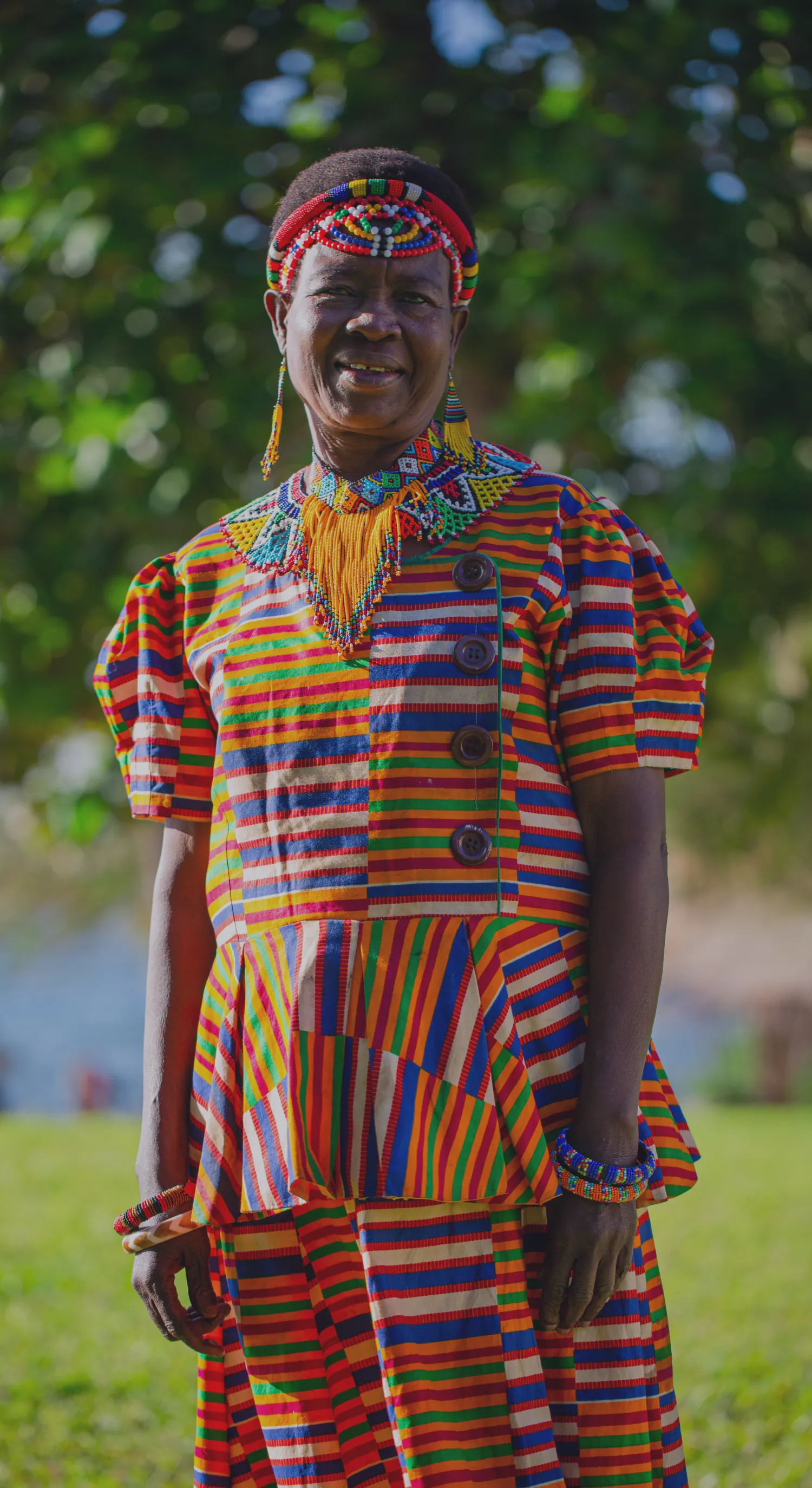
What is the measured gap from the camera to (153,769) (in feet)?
7.55

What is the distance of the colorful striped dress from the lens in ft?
6.23

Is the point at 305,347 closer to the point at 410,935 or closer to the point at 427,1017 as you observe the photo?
the point at 410,935

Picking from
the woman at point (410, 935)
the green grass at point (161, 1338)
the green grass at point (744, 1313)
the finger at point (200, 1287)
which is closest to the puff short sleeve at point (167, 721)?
the woman at point (410, 935)

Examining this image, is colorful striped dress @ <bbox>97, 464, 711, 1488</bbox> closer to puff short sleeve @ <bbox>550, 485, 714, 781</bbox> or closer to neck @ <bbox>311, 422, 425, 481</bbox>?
puff short sleeve @ <bbox>550, 485, 714, 781</bbox>

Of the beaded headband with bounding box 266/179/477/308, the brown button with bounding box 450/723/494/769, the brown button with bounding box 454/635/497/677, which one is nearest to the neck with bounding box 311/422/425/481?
the beaded headband with bounding box 266/179/477/308

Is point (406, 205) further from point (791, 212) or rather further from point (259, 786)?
point (791, 212)

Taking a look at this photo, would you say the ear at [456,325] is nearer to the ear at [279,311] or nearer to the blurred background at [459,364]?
the ear at [279,311]

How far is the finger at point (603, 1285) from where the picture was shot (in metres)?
1.92

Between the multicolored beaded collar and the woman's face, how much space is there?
0.23ft

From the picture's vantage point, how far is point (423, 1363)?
1.88m

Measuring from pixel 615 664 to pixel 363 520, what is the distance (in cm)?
42

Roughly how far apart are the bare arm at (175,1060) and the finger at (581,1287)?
538 mm

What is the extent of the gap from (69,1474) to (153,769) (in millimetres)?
2596

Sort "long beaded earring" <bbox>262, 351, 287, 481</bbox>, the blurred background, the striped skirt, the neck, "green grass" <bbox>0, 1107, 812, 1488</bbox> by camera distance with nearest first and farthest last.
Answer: the striped skirt, the neck, "long beaded earring" <bbox>262, 351, 287, 481</bbox>, "green grass" <bbox>0, 1107, 812, 1488</bbox>, the blurred background
